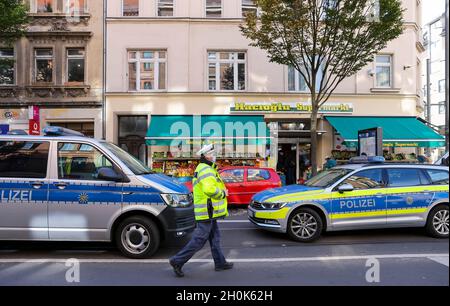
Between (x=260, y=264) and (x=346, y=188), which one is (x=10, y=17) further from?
(x=346, y=188)

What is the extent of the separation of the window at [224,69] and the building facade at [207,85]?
0.05 metres

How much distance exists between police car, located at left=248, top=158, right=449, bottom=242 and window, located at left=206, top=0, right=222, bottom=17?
12.5 metres

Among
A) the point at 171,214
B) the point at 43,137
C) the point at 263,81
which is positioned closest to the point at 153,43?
the point at 263,81

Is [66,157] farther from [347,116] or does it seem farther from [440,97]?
[440,97]

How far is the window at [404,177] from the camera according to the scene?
727 centimetres

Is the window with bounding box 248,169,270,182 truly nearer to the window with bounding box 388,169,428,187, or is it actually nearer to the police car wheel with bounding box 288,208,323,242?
the police car wheel with bounding box 288,208,323,242

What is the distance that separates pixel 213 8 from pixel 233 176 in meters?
9.86

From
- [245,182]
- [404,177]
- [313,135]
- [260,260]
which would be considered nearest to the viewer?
[260,260]

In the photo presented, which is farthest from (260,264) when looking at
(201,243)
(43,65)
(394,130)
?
(43,65)

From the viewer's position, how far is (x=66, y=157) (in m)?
5.82

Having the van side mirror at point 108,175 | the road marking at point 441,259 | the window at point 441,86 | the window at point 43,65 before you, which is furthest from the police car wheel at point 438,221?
the window at point 441,86

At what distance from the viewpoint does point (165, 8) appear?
56.3 ft

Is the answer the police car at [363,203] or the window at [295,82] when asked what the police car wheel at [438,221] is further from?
the window at [295,82]
